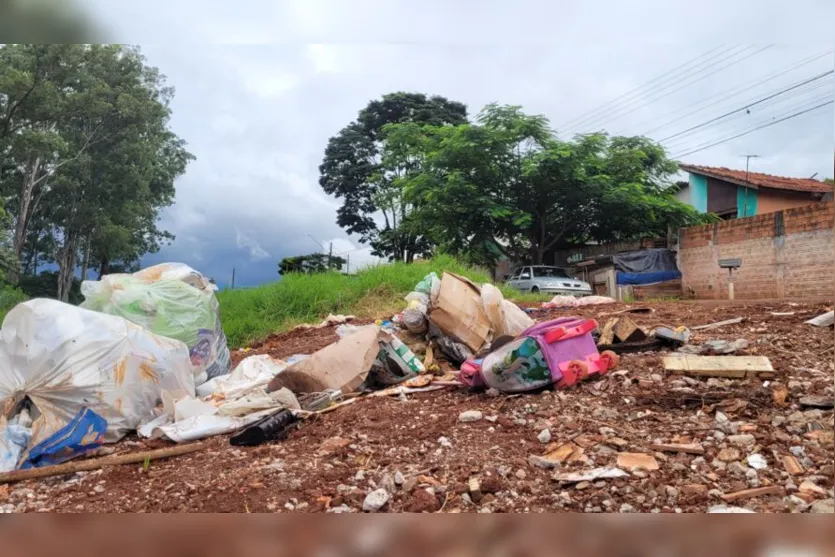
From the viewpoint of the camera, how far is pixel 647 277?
1189 centimetres

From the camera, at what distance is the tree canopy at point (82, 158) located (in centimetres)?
905

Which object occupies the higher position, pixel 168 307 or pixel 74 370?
pixel 168 307

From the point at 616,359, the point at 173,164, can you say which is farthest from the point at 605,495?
the point at 173,164

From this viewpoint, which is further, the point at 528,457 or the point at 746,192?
the point at 746,192

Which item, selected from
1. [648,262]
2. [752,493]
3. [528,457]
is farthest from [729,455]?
[648,262]

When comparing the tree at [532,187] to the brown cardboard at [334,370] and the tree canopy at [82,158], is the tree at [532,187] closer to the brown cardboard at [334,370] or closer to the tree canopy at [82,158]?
the tree canopy at [82,158]

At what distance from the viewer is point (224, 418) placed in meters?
2.80

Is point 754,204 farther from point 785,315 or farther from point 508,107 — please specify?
point 785,315

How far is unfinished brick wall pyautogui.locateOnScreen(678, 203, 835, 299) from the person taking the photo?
927 centimetres

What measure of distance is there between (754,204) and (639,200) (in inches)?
153

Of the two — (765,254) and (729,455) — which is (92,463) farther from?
(765,254)

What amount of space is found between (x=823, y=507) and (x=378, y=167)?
15.5 meters

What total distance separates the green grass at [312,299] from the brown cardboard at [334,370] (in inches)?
130

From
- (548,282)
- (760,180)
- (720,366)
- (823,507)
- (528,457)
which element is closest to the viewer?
(823,507)
